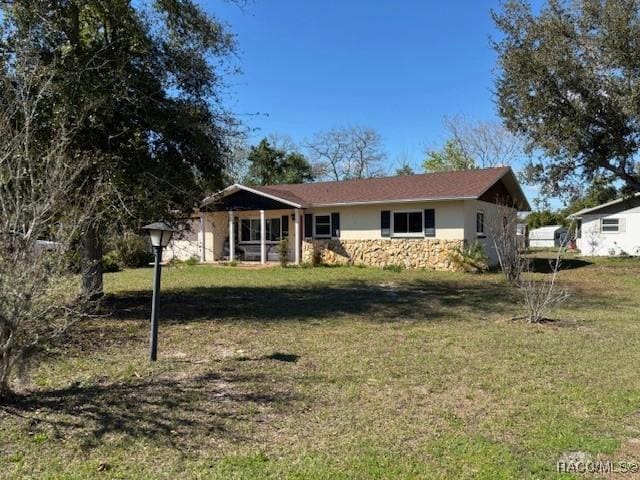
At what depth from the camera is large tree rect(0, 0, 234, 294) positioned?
8203mm

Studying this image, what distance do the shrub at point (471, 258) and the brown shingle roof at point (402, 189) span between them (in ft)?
6.78

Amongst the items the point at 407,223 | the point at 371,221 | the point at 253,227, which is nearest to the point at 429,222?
the point at 407,223

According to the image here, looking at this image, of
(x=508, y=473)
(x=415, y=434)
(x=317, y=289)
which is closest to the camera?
(x=508, y=473)

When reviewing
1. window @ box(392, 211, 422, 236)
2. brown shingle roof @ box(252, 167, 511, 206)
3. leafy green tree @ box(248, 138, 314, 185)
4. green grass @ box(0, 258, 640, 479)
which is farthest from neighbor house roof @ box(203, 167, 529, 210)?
leafy green tree @ box(248, 138, 314, 185)

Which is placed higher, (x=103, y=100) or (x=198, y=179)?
(x=103, y=100)

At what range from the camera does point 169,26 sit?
966 cm

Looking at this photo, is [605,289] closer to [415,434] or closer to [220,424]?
[415,434]

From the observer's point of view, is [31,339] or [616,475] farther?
[31,339]

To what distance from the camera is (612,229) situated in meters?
28.1

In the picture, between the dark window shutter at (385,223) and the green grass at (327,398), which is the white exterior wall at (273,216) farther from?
the green grass at (327,398)

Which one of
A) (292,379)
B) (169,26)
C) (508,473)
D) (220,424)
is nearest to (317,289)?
(169,26)

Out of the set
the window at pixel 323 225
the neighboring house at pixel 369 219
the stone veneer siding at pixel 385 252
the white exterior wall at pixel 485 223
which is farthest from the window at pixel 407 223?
the window at pixel 323 225

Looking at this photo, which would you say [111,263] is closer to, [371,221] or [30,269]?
[371,221]

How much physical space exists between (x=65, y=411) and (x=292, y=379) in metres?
2.17
